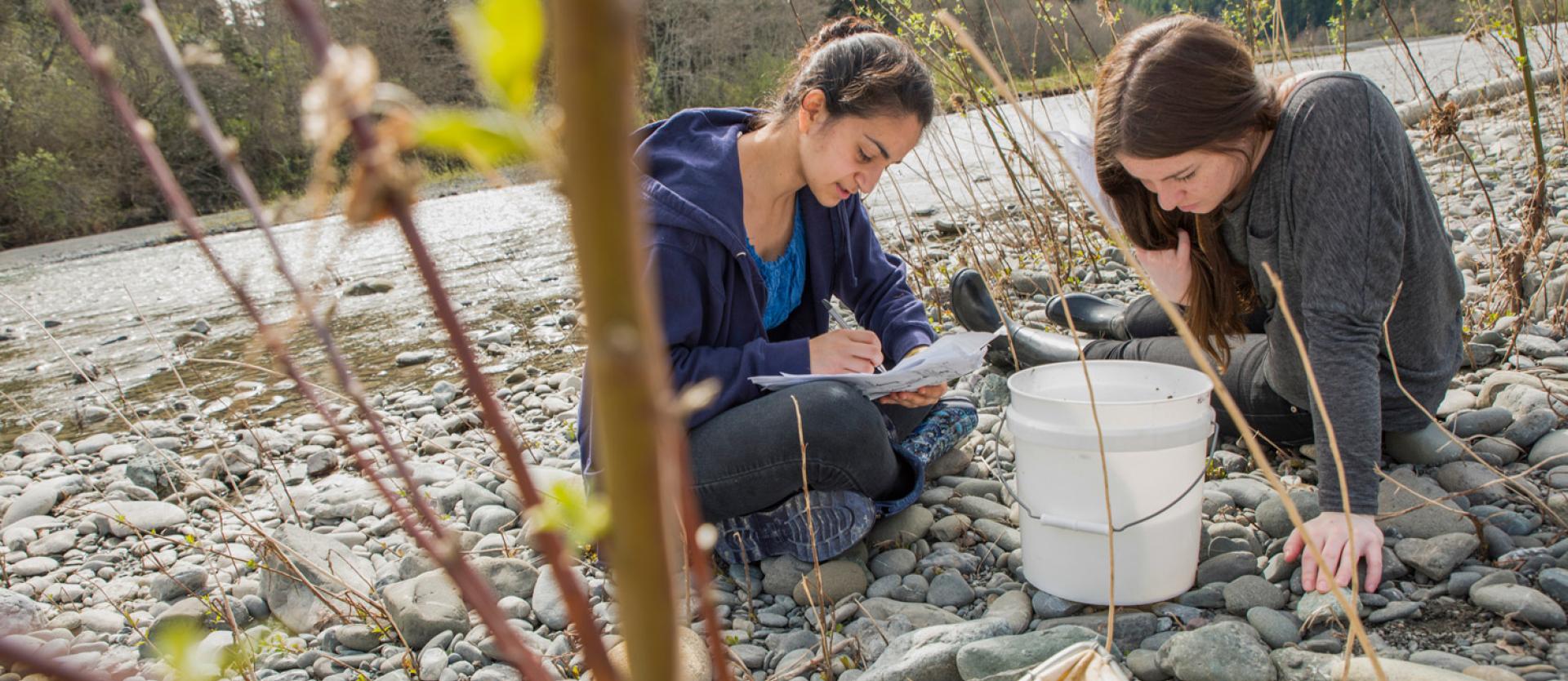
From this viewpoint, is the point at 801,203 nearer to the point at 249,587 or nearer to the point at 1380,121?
the point at 1380,121

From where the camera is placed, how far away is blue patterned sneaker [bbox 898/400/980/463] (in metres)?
2.71

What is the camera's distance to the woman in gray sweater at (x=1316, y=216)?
2.00 metres

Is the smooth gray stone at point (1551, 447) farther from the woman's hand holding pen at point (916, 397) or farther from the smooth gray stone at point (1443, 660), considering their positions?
the woman's hand holding pen at point (916, 397)

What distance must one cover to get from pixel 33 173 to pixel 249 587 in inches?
704

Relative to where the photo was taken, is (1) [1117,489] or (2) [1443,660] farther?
(1) [1117,489]

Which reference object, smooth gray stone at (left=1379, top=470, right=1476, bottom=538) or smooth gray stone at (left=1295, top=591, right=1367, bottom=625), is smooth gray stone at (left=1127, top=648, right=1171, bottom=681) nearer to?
smooth gray stone at (left=1295, top=591, right=1367, bottom=625)

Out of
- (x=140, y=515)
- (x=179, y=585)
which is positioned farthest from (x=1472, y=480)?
(x=140, y=515)

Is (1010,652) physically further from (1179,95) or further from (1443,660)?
(1179,95)

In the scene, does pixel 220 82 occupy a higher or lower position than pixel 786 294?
higher

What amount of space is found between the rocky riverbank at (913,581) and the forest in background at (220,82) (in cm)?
1005

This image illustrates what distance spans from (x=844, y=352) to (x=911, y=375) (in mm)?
172

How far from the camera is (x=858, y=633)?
1.99 meters

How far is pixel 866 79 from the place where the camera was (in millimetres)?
2455

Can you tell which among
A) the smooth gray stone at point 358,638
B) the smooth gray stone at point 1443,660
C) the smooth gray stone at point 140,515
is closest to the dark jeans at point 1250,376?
the smooth gray stone at point 1443,660
